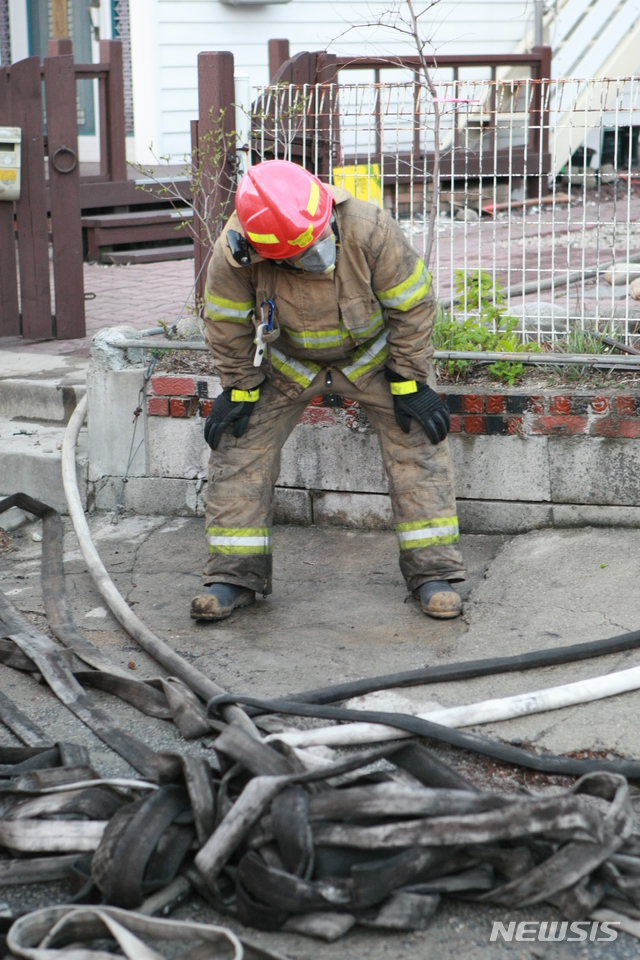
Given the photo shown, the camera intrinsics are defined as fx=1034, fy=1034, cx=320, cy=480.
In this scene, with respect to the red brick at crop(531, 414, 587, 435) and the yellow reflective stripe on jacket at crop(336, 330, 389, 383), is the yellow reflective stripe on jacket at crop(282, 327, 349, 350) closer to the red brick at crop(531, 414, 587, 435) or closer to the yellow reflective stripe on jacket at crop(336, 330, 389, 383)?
the yellow reflective stripe on jacket at crop(336, 330, 389, 383)

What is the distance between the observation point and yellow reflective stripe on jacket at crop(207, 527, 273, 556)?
4.14 metres

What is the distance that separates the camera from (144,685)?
3.33 meters

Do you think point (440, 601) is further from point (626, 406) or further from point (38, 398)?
point (38, 398)

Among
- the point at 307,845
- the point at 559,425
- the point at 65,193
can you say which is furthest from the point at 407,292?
the point at 65,193

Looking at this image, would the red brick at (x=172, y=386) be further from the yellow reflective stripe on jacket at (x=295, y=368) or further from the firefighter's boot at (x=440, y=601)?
the firefighter's boot at (x=440, y=601)

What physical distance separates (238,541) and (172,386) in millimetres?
1196

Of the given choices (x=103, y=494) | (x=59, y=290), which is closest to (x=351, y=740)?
(x=103, y=494)

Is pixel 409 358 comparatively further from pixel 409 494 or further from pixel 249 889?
pixel 249 889

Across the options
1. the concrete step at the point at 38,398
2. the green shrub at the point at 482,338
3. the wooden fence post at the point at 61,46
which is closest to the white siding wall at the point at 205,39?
the wooden fence post at the point at 61,46

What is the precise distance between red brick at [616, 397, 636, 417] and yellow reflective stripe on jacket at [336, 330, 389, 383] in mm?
1078

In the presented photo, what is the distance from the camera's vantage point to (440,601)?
3.94 metres

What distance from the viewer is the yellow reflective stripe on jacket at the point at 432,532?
4.06 m

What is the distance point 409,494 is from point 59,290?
3.70 meters

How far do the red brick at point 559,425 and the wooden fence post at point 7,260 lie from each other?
13.0ft
